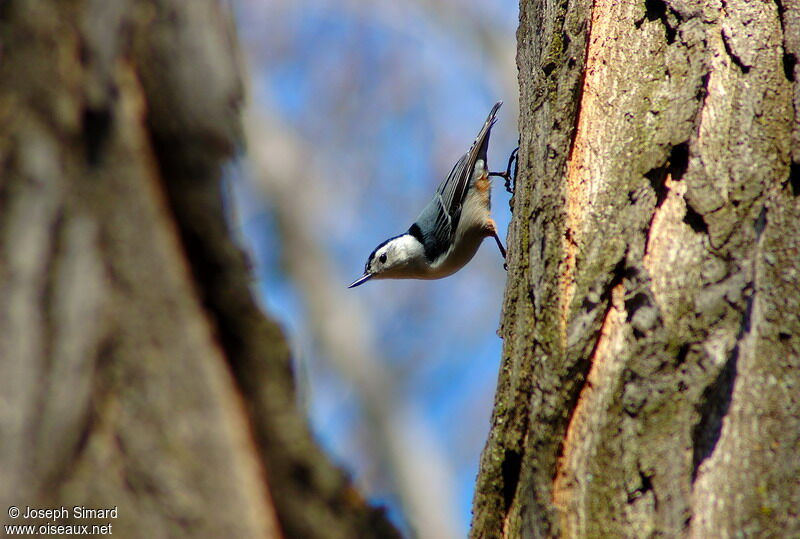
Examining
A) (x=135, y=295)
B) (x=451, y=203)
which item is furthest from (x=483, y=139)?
(x=135, y=295)

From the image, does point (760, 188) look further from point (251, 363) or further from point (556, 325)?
point (251, 363)

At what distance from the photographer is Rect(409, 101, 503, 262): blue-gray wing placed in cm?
464

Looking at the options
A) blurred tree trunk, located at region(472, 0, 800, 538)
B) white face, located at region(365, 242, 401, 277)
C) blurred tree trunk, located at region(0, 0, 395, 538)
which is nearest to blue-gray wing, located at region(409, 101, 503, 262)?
white face, located at region(365, 242, 401, 277)

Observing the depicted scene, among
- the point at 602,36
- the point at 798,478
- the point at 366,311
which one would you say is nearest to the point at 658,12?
the point at 602,36

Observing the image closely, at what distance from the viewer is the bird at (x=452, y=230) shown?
4.64 meters

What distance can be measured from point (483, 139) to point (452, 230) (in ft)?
1.81

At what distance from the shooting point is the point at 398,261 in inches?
192

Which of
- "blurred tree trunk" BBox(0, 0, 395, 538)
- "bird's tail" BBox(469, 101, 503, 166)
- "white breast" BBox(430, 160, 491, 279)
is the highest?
"bird's tail" BBox(469, 101, 503, 166)

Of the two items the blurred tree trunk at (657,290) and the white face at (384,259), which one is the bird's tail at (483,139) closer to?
the white face at (384,259)

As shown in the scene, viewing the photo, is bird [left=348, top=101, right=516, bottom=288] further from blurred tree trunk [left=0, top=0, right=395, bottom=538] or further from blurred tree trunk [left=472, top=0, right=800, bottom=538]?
blurred tree trunk [left=0, top=0, right=395, bottom=538]

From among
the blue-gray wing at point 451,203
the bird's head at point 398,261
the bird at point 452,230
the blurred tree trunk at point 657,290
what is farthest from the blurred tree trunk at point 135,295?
the bird's head at point 398,261

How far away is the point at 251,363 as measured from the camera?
1.05 meters

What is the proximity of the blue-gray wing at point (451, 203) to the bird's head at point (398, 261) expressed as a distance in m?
0.06

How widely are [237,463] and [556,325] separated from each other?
831 millimetres
